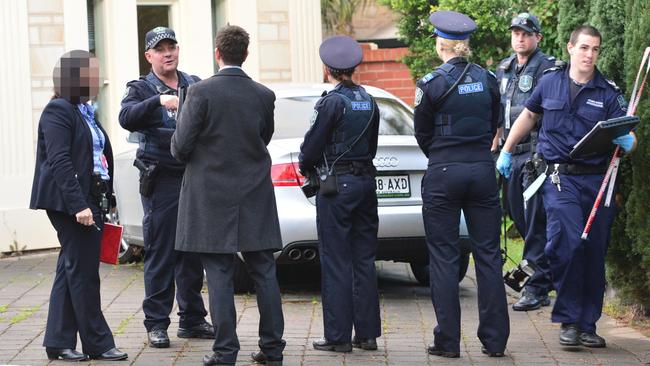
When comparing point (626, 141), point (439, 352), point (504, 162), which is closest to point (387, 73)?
point (504, 162)

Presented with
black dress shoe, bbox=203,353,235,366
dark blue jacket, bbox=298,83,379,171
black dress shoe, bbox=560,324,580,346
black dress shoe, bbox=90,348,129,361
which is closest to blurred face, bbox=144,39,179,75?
dark blue jacket, bbox=298,83,379,171

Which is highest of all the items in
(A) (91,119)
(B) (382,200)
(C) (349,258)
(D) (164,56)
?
(D) (164,56)

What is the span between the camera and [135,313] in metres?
8.71

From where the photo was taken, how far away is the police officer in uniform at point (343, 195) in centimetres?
727

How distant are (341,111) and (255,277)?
45.9 inches

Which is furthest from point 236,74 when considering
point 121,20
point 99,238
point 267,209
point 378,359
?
point 121,20

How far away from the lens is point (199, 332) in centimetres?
774

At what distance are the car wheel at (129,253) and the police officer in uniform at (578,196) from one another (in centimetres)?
501

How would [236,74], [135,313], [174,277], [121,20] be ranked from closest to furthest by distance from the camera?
[236,74], [174,277], [135,313], [121,20]

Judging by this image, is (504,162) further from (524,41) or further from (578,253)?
(524,41)

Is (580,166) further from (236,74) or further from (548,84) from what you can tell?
(236,74)

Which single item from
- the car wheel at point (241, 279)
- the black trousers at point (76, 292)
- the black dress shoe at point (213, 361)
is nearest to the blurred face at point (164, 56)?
the black trousers at point (76, 292)

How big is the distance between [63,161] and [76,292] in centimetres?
77

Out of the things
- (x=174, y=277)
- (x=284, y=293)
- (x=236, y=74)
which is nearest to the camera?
(x=236, y=74)
